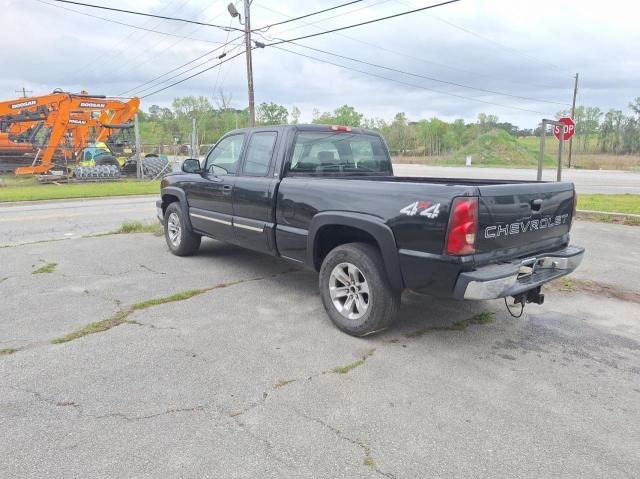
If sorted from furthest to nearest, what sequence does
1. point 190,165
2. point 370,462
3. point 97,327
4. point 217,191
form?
point 190,165 → point 217,191 → point 97,327 → point 370,462

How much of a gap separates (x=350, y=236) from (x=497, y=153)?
206 feet

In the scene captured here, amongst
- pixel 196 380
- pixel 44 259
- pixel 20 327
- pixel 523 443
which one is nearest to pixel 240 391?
pixel 196 380

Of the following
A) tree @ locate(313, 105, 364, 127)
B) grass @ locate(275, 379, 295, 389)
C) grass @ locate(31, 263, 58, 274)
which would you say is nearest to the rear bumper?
grass @ locate(275, 379, 295, 389)

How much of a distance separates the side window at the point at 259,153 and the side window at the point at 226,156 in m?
0.22

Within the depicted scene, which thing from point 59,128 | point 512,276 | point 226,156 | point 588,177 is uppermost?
point 59,128

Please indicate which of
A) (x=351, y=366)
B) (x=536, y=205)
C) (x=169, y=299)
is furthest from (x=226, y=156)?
(x=536, y=205)

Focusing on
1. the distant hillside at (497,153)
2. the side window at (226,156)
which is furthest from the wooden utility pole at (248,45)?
the distant hillside at (497,153)

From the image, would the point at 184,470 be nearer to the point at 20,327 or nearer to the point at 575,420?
the point at 575,420

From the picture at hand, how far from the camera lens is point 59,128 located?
21828mm

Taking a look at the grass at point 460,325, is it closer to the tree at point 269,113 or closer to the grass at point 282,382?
the grass at point 282,382

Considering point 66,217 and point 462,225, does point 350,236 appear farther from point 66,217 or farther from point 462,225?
point 66,217

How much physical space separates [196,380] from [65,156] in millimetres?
22963

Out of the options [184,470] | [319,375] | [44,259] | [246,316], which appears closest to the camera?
[184,470]

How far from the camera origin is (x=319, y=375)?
3.51 m
